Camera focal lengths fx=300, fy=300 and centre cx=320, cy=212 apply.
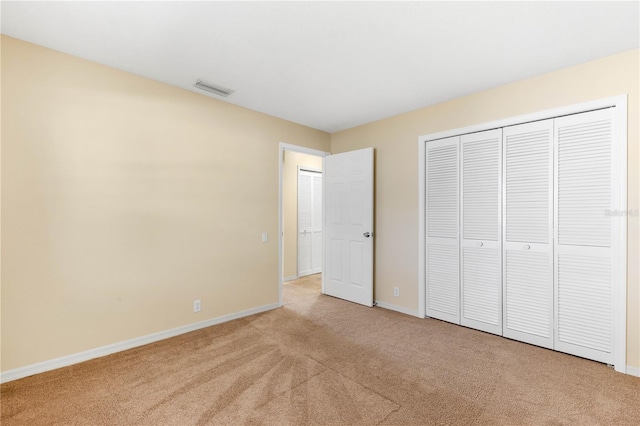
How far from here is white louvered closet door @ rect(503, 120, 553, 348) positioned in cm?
280

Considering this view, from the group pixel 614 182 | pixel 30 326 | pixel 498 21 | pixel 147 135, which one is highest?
pixel 498 21

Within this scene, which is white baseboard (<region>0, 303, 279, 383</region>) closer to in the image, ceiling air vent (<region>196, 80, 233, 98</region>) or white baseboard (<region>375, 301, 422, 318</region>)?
white baseboard (<region>375, 301, 422, 318</region>)

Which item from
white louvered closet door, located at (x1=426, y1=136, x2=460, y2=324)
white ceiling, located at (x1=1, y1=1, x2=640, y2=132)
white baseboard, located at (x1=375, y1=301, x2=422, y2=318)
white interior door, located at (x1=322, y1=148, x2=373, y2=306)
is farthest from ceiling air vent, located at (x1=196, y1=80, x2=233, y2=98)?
white baseboard, located at (x1=375, y1=301, x2=422, y2=318)

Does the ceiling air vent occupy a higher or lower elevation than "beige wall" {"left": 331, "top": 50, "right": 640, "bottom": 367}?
higher

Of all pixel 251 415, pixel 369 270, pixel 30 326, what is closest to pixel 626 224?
pixel 369 270

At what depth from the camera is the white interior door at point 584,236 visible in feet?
8.20

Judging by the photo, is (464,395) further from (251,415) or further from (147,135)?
(147,135)

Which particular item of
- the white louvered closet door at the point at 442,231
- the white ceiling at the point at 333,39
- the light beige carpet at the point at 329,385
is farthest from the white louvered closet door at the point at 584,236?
the white louvered closet door at the point at 442,231

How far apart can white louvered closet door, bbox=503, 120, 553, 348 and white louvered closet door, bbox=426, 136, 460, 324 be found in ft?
1.66

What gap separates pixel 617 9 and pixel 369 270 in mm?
3295

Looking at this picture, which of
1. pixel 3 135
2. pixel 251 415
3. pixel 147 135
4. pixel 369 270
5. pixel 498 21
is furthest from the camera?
pixel 369 270

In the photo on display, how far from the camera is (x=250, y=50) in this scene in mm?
2410

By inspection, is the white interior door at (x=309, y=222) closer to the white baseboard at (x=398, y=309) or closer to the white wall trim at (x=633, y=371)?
the white baseboard at (x=398, y=309)

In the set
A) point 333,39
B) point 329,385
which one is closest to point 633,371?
point 329,385
